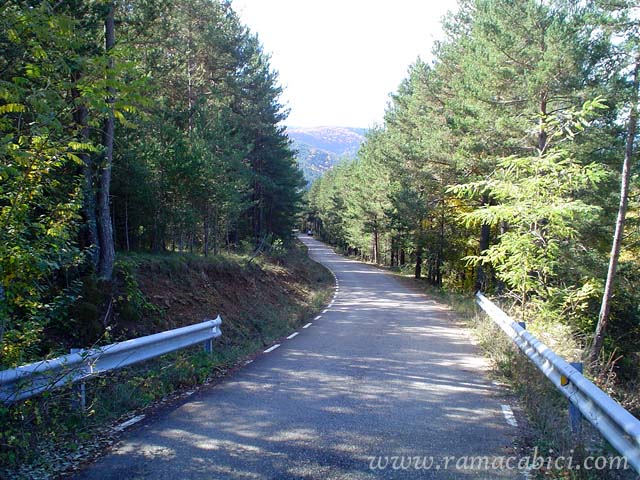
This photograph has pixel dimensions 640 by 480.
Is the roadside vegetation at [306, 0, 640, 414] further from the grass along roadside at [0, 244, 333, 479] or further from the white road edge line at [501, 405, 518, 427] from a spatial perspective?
the grass along roadside at [0, 244, 333, 479]

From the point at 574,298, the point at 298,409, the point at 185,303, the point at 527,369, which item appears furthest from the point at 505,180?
the point at 185,303

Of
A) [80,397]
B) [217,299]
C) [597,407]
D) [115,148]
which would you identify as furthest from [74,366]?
[217,299]

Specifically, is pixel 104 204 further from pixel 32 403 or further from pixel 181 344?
pixel 32 403

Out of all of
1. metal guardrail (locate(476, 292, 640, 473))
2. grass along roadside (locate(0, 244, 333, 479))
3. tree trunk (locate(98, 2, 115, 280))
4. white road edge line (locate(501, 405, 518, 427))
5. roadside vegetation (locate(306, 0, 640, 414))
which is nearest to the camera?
metal guardrail (locate(476, 292, 640, 473))

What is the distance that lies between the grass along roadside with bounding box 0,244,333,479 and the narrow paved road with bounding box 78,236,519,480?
416 mm

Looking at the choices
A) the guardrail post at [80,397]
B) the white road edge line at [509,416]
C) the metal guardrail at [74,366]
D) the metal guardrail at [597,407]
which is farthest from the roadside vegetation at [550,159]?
the guardrail post at [80,397]

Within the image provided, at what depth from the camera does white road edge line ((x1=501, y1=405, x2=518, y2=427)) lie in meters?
5.34

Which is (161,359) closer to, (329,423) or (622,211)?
(329,423)

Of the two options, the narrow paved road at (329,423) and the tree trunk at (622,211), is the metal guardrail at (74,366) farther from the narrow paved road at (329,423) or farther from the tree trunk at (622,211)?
the tree trunk at (622,211)

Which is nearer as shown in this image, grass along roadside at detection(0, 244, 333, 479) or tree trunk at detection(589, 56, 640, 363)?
grass along roadside at detection(0, 244, 333, 479)

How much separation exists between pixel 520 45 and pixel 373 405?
46.6ft

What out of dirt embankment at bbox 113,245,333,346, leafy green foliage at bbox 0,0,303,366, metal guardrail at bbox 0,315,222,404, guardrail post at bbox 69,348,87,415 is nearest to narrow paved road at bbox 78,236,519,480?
guardrail post at bbox 69,348,87,415

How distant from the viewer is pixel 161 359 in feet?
26.1

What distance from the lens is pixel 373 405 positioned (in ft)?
19.3
